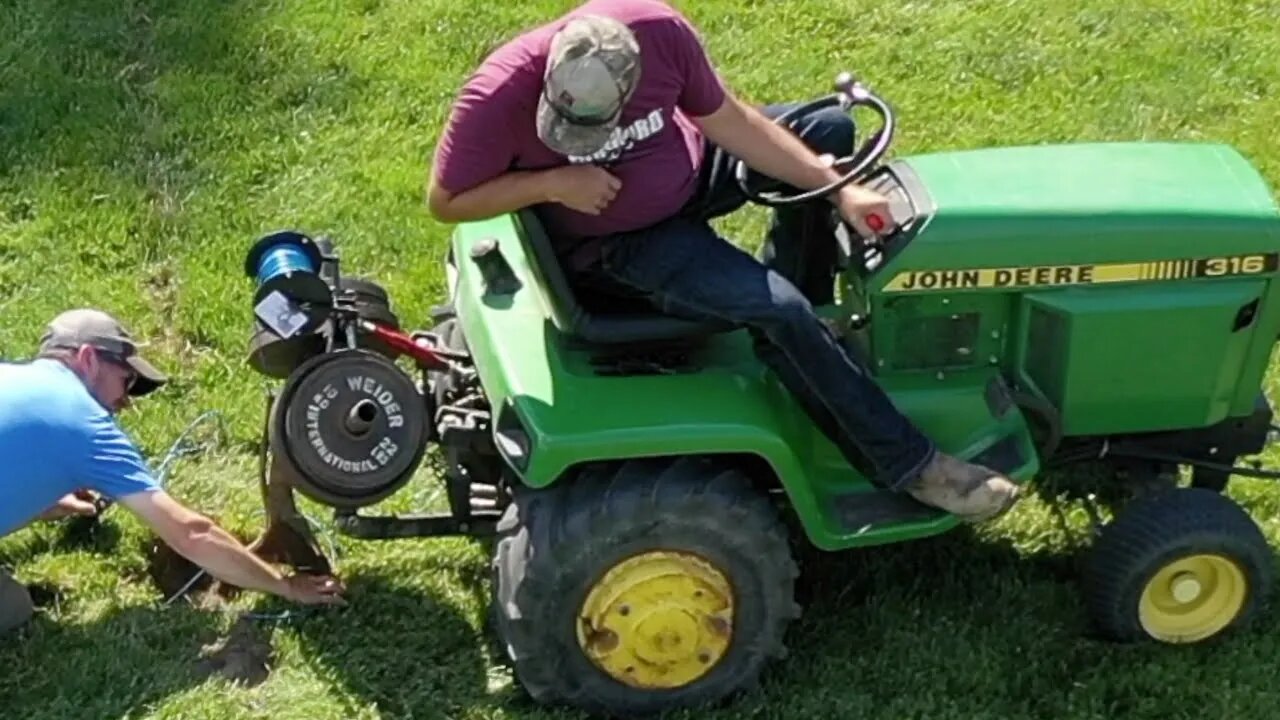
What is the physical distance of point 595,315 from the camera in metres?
4.48

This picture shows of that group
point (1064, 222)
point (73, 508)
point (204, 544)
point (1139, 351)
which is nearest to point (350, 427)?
point (204, 544)

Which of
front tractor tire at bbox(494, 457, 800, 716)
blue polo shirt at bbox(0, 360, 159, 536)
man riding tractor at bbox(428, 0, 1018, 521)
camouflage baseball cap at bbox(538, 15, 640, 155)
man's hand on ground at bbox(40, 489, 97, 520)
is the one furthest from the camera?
man's hand on ground at bbox(40, 489, 97, 520)

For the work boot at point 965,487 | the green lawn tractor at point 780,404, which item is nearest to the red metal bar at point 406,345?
the green lawn tractor at point 780,404

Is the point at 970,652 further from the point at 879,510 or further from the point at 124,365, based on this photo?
the point at 124,365

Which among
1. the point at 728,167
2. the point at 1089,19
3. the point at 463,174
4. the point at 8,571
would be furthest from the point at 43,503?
the point at 1089,19

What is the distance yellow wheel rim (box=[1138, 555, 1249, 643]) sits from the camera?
15.3 feet

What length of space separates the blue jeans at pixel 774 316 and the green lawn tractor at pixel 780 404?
9cm

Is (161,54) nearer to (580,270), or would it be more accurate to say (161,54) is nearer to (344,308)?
(344,308)

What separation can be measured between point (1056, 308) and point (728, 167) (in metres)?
0.81

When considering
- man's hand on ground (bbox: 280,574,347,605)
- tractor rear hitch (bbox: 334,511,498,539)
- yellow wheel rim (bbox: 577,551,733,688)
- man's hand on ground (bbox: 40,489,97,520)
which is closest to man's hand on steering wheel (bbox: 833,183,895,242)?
yellow wheel rim (bbox: 577,551,733,688)

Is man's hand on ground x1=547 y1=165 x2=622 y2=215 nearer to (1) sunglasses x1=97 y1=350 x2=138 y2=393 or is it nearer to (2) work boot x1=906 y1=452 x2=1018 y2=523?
(2) work boot x1=906 y1=452 x2=1018 y2=523

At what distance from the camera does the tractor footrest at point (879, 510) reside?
14.9 feet

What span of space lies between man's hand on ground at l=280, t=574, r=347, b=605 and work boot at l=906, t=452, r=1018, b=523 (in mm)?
1449

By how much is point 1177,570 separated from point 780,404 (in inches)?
39.6
